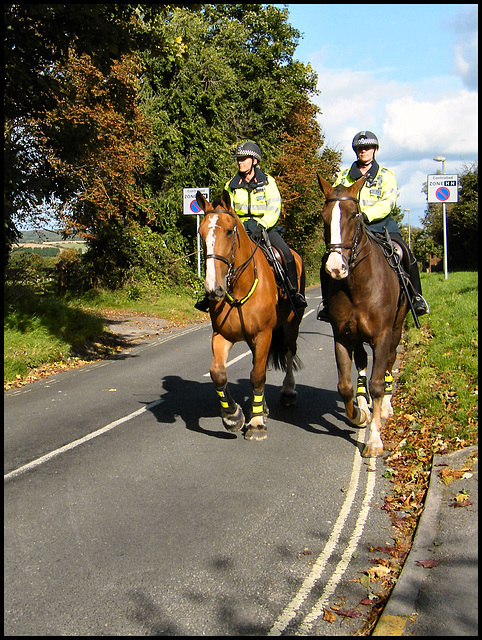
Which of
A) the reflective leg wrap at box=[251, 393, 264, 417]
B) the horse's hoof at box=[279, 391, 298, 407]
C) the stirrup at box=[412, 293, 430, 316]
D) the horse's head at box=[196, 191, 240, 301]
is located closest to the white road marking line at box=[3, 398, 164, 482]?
the horse's hoof at box=[279, 391, 298, 407]

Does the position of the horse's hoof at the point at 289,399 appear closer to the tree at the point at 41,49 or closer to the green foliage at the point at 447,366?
the green foliage at the point at 447,366

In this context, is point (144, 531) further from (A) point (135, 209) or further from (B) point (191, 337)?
(A) point (135, 209)

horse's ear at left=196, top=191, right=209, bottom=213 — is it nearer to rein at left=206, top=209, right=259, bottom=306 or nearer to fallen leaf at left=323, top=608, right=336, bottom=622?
rein at left=206, top=209, right=259, bottom=306

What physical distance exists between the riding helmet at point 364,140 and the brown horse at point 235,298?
165cm

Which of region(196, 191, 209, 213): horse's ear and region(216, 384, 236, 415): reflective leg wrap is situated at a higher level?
region(196, 191, 209, 213): horse's ear

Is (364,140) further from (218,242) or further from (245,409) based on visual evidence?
(245,409)

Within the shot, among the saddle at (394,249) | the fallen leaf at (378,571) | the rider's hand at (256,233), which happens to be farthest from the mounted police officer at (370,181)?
the fallen leaf at (378,571)

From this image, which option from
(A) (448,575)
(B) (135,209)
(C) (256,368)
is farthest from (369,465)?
(B) (135,209)

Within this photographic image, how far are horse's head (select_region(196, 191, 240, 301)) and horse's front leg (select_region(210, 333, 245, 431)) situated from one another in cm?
74

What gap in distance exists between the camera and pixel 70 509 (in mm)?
5582

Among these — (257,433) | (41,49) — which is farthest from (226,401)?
(41,49)

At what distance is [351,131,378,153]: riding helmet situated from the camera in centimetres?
724

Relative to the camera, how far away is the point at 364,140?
23.8 feet

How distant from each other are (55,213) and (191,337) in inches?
240
